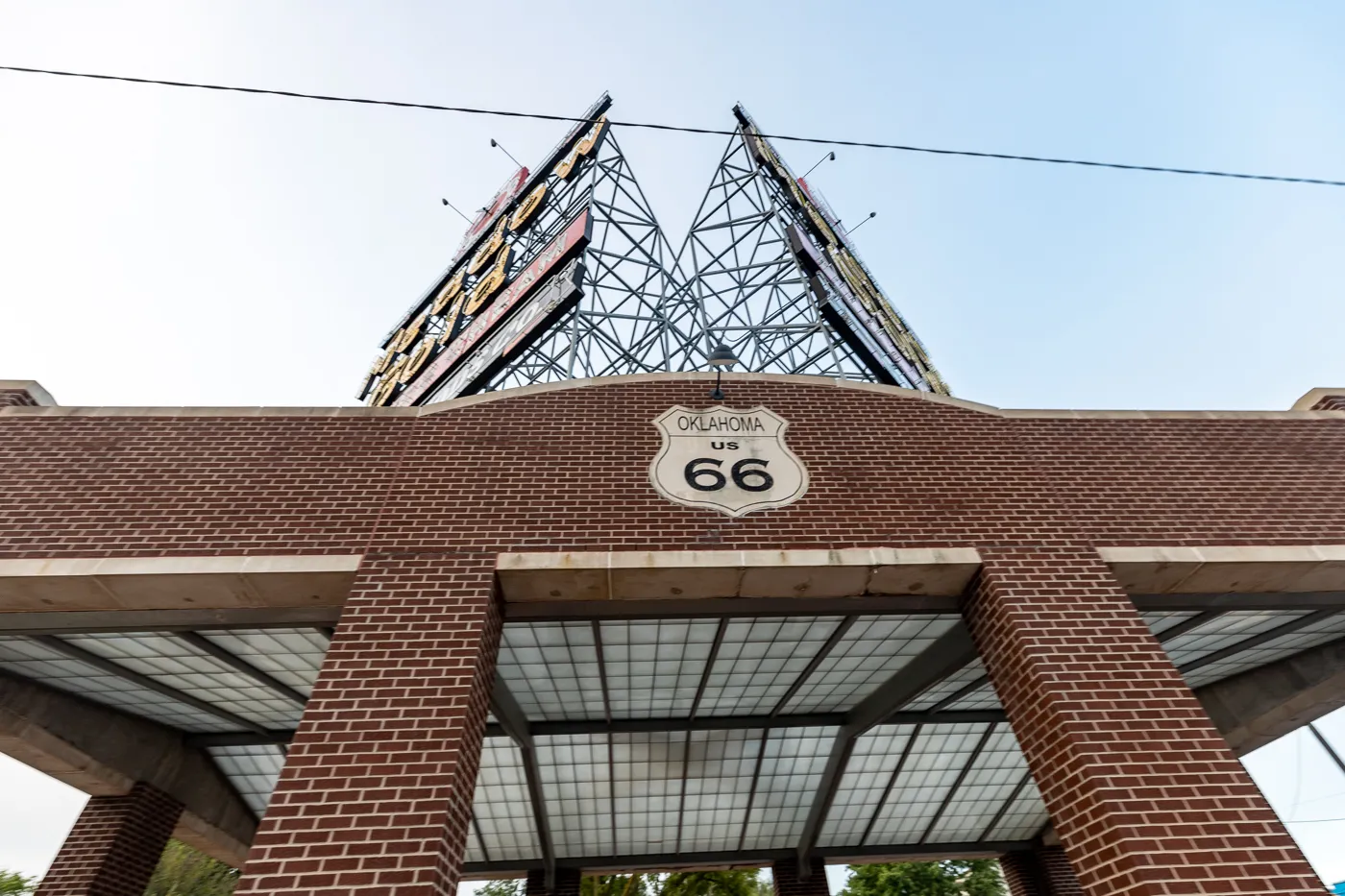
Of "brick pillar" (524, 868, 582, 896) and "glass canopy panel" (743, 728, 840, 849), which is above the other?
"glass canopy panel" (743, 728, 840, 849)

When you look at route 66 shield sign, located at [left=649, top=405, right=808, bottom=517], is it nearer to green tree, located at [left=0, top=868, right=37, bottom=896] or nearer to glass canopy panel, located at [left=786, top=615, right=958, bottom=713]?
glass canopy panel, located at [left=786, top=615, right=958, bottom=713]

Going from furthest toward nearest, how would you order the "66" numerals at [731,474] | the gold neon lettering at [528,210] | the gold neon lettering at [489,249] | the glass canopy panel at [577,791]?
the gold neon lettering at [489,249] → the gold neon lettering at [528,210] → the glass canopy panel at [577,791] → the "66" numerals at [731,474]

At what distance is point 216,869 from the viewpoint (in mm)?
25406

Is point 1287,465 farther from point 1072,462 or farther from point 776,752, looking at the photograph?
point 776,752

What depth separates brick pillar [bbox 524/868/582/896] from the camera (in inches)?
447

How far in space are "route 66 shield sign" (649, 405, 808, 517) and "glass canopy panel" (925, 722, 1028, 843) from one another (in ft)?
20.9

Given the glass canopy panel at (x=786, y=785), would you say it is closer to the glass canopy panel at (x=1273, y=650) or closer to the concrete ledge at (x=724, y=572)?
the concrete ledge at (x=724, y=572)

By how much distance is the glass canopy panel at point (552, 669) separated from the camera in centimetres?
654

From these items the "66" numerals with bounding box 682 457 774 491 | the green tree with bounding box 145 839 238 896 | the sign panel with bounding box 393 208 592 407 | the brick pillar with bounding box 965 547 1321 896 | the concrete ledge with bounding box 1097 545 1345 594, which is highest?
the sign panel with bounding box 393 208 592 407

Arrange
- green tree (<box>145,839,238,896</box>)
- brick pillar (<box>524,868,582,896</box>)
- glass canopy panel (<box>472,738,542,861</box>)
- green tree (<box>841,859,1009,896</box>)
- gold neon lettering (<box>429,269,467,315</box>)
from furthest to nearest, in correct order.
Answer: gold neon lettering (<box>429,269,467,315</box>) → green tree (<box>145,839,238,896</box>) → green tree (<box>841,859,1009,896</box>) → brick pillar (<box>524,868,582,896</box>) → glass canopy panel (<box>472,738,542,861</box>)

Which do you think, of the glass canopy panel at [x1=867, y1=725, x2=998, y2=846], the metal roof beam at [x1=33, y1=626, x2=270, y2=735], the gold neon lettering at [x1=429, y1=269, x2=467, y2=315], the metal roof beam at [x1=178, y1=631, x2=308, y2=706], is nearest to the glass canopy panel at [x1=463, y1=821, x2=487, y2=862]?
the metal roof beam at [x1=33, y1=626, x2=270, y2=735]

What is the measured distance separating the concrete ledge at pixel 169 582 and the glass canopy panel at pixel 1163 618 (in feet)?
24.7

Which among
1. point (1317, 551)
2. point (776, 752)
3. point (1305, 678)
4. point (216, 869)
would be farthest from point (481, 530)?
point (216, 869)

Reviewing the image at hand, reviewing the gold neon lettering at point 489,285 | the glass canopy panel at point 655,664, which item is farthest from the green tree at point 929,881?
the gold neon lettering at point 489,285
